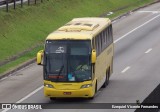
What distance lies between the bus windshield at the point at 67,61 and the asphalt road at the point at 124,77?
127cm

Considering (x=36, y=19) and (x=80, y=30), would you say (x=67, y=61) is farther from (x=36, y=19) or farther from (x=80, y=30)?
(x=36, y=19)

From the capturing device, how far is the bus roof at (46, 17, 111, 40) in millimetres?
32406

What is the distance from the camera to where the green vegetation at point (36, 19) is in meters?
46.6

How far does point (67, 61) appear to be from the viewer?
105 feet

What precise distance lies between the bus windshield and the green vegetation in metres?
8.60

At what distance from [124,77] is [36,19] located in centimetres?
1726

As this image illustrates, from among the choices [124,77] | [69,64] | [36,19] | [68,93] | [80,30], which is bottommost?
[36,19]

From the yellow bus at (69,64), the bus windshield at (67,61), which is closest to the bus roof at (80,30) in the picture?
the yellow bus at (69,64)

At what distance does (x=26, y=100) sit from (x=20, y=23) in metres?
19.0

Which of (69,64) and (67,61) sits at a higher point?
(67,61)

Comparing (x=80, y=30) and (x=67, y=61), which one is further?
(x=80, y=30)

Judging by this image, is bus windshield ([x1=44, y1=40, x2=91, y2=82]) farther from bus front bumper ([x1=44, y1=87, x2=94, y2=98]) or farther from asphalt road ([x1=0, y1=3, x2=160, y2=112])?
asphalt road ([x1=0, y1=3, x2=160, y2=112])

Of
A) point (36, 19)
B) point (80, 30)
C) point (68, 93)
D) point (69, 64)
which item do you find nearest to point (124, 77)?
point (80, 30)

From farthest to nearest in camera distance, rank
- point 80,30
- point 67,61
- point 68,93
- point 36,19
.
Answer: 1. point 36,19
2. point 80,30
3. point 67,61
4. point 68,93
